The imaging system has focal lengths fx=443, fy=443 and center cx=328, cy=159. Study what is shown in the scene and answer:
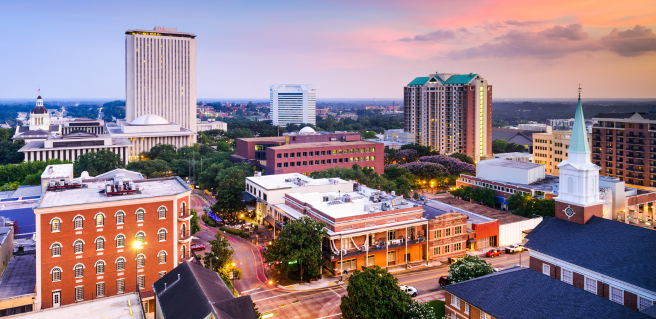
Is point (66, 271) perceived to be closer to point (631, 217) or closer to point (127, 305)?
point (127, 305)

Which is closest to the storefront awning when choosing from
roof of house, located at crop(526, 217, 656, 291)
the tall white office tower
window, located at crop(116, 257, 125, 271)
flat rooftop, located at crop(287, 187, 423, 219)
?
flat rooftop, located at crop(287, 187, 423, 219)

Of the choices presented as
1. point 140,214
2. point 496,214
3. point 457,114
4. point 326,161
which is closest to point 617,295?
point 496,214

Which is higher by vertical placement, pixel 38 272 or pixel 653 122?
pixel 653 122

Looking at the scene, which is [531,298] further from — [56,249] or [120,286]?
[56,249]

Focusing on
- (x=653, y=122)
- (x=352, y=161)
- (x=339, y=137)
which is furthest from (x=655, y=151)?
(x=339, y=137)

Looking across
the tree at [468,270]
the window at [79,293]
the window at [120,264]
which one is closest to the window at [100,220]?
the window at [120,264]

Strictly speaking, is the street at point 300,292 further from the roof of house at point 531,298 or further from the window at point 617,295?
the window at point 617,295

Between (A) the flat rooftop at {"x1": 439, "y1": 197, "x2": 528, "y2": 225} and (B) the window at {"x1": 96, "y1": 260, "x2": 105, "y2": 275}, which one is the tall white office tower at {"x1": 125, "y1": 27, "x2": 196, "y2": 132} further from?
(B) the window at {"x1": 96, "y1": 260, "x2": 105, "y2": 275}
